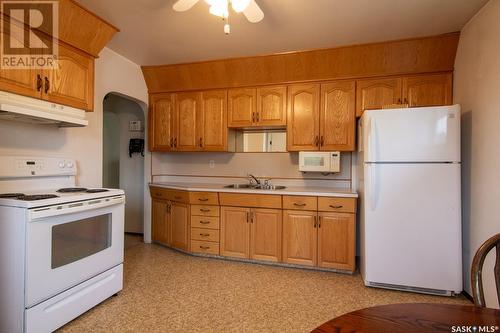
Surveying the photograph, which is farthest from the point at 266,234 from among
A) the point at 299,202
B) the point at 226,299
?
the point at 226,299

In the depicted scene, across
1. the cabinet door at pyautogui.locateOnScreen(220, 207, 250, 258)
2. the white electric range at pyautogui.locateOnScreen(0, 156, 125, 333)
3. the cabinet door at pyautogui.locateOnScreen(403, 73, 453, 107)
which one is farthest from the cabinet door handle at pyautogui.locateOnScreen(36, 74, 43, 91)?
the cabinet door at pyautogui.locateOnScreen(403, 73, 453, 107)

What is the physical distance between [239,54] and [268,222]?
1961mm

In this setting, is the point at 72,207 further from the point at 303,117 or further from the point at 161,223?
the point at 303,117

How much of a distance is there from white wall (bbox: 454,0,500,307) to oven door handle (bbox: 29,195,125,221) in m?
2.91

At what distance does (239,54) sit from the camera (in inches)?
127

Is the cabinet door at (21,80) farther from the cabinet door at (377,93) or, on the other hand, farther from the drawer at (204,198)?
the cabinet door at (377,93)

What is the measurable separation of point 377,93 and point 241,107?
1578 mm

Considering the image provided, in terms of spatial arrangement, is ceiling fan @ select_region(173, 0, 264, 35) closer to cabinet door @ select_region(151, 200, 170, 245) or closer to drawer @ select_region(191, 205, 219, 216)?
drawer @ select_region(191, 205, 219, 216)

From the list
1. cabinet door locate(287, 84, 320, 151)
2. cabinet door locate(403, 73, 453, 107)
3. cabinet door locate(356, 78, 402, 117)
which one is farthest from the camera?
cabinet door locate(287, 84, 320, 151)

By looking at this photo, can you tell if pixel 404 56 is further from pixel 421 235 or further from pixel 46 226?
pixel 46 226

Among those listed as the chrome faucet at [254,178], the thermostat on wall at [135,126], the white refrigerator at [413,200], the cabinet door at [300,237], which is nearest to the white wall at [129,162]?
the thermostat on wall at [135,126]

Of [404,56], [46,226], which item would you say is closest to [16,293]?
[46,226]

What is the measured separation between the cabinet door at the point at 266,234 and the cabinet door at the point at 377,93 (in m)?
1.49

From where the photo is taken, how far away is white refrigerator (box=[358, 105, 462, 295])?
239 centimetres
